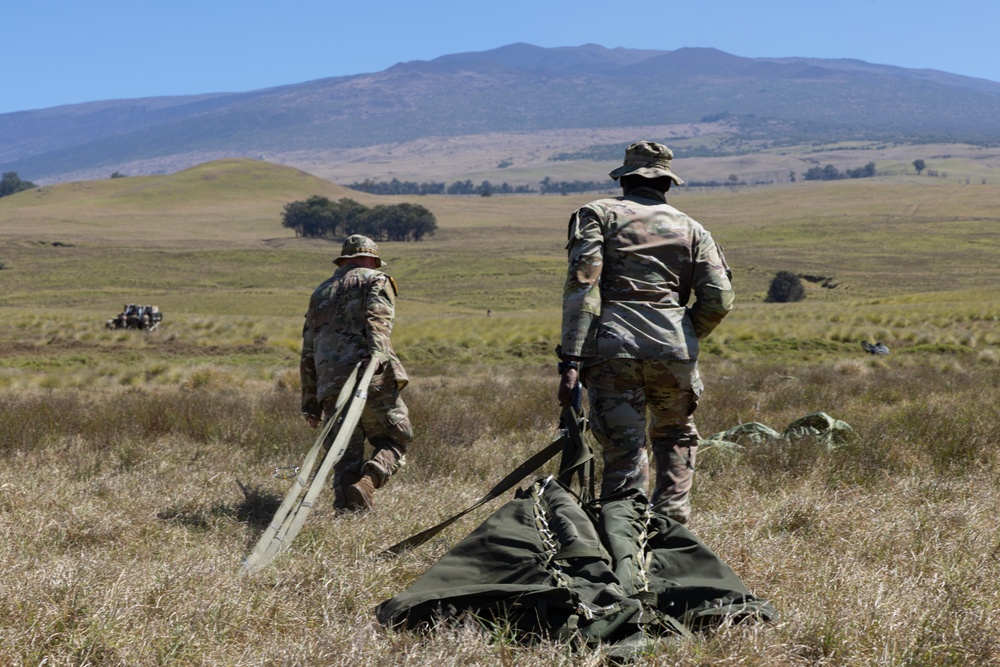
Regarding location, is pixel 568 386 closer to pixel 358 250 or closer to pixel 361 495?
pixel 361 495

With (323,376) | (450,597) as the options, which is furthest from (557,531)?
(323,376)

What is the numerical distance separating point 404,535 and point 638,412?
1266 millimetres

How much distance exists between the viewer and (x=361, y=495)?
543 cm

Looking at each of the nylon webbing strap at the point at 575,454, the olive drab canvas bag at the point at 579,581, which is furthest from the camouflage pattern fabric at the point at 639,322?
the olive drab canvas bag at the point at 579,581

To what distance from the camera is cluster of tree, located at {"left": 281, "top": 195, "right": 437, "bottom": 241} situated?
329 feet

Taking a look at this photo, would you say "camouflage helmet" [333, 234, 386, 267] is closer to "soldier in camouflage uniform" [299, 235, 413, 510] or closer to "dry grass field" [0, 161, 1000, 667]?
"soldier in camouflage uniform" [299, 235, 413, 510]

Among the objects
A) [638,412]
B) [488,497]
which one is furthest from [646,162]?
[488,497]

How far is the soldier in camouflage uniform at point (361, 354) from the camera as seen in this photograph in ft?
18.7

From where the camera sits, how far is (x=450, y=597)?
3350 millimetres

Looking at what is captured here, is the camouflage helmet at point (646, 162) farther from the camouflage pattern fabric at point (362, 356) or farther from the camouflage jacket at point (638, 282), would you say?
the camouflage pattern fabric at point (362, 356)

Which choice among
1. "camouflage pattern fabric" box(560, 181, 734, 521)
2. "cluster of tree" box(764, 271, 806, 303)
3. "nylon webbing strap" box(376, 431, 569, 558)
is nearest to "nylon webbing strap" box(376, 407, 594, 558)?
"nylon webbing strap" box(376, 431, 569, 558)

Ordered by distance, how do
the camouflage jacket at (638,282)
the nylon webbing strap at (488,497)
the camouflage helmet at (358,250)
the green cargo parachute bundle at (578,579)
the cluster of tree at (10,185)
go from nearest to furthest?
the green cargo parachute bundle at (578,579) < the nylon webbing strap at (488,497) < the camouflage jacket at (638,282) < the camouflage helmet at (358,250) < the cluster of tree at (10,185)

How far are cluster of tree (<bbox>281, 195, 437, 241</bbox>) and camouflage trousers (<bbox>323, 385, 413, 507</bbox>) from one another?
94.2 m

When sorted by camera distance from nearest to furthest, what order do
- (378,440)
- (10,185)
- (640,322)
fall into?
(640,322) → (378,440) → (10,185)
